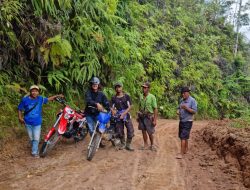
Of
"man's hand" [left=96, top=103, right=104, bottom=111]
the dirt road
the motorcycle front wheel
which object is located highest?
"man's hand" [left=96, top=103, right=104, bottom=111]

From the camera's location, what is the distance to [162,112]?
18.7 meters

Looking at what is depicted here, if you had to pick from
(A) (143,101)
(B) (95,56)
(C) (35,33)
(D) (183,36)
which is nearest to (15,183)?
(A) (143,101)

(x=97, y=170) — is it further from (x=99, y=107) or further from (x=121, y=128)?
(x=121, y=128)

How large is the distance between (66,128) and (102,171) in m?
1.76

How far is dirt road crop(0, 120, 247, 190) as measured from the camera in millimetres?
5789

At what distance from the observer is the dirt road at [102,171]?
5.79 m

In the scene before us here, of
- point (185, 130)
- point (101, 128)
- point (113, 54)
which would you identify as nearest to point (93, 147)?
point (101, 128)

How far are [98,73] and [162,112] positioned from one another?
7.69m

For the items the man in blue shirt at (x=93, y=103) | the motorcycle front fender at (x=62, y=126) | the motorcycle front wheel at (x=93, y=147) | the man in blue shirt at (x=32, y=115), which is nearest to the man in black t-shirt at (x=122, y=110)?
the man in blue shirt at (x=93, y=103)

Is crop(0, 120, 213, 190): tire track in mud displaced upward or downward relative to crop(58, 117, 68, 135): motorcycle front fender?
downward

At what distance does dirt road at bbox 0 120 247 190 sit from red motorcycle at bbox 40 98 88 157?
233mm

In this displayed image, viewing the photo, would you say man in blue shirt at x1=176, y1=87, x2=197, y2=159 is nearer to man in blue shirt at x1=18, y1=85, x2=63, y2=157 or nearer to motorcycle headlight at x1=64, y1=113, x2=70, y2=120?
motorcycle headlight at x1=64, y1=113, x2=70, y2=120

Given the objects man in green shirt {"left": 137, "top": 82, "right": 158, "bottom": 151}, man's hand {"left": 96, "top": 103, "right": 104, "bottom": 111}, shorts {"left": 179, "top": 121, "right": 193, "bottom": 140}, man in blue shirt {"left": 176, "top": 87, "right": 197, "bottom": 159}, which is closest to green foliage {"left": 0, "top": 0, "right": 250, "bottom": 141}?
man's hand {"left": 96, "top": 103, "right": 104, "bottom": 111}

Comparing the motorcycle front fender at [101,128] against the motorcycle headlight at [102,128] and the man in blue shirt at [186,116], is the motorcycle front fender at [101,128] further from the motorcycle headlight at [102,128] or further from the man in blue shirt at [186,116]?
the man in blue shirt at [186,116]
